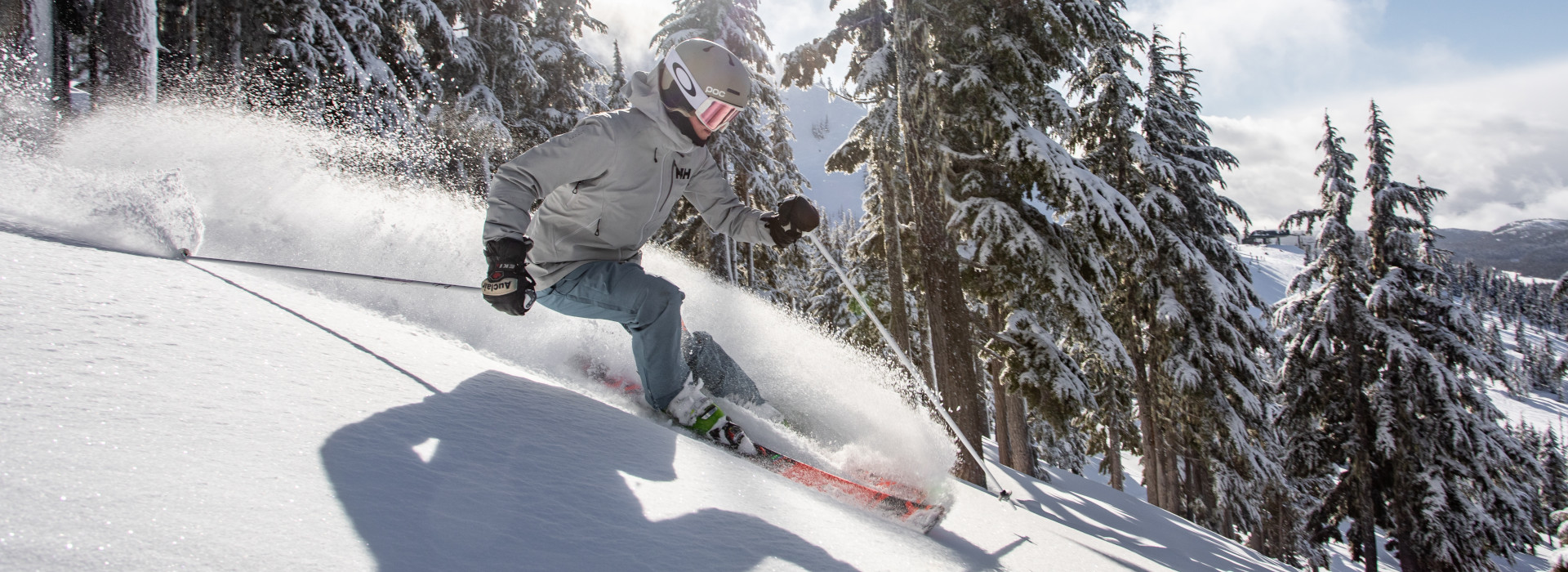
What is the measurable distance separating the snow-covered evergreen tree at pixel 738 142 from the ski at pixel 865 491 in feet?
47.8

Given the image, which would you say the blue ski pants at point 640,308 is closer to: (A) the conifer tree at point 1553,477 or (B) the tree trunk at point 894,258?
(B) the tree trunk at point 894,258

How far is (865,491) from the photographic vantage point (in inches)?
131

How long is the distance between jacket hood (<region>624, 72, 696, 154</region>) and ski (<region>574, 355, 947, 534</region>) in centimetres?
167

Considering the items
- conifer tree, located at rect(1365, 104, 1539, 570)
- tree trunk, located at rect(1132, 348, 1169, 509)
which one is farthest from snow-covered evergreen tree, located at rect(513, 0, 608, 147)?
conifer tree, located at rect(1365, 104, 1539, 570)

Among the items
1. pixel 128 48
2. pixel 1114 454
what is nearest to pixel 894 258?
pixel 128 48

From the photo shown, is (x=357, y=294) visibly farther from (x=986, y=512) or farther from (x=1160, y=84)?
(x=1160, y=84)

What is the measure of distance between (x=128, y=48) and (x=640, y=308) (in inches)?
311

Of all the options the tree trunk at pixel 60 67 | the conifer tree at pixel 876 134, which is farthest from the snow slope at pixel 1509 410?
the tree trunk at pixel 60 67

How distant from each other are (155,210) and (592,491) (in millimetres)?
3876

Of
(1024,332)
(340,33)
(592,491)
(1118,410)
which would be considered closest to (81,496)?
(592,491)

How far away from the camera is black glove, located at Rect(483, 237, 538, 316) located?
3.25 meters

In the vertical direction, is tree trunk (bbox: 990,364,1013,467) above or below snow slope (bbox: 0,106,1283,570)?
below

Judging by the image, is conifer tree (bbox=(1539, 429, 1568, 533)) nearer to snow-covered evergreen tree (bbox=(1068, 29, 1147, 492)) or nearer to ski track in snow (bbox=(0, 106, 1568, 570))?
snow-covered evergreen tree (bbox=(1068, 29, 1147, 492))

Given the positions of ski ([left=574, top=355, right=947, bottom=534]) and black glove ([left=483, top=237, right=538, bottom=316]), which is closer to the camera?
ski ([left=574, top=355, right=947, bottom=534])
